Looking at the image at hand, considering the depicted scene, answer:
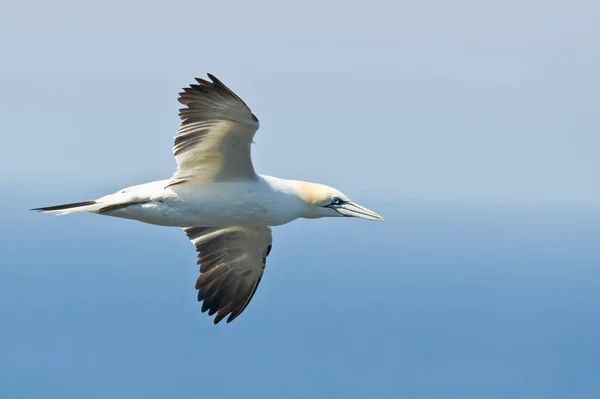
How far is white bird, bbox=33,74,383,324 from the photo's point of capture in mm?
13398

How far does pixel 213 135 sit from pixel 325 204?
6.42 feet

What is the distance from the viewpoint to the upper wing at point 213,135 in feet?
43.3

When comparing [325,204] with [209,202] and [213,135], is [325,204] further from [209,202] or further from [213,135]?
[213,135]

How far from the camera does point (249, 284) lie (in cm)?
1597

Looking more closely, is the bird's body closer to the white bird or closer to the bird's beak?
the white bird

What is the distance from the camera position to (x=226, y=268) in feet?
52.1

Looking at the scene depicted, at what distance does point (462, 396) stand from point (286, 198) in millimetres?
174352

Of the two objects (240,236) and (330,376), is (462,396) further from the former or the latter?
(240,236)

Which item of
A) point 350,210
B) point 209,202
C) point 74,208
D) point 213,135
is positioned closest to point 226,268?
point 209,202

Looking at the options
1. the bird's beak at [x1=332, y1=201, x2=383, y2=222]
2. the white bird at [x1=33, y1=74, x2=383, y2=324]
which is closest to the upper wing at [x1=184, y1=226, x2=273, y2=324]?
the white bird at [x1=33, y1=74, x2=383, y2=324]

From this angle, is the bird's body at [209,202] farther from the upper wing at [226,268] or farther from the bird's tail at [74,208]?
the upper wing at [226,268]

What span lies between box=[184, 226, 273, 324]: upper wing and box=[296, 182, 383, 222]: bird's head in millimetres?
1371

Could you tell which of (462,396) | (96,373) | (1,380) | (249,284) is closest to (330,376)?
(462,396)

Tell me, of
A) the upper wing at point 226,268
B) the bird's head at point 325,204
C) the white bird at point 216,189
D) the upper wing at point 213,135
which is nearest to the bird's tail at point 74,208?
the white bird at point 216,189
